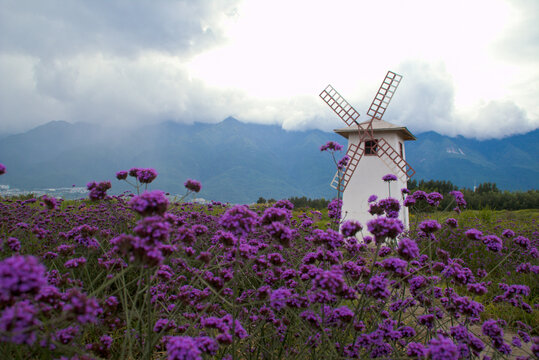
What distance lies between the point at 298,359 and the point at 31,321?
1.88 metres

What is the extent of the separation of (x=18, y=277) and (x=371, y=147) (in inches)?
555

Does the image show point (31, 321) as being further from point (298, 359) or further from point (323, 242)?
point (323, 242)

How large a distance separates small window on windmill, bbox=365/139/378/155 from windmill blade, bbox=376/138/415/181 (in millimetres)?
182

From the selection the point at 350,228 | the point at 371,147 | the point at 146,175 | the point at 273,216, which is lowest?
the point at 350,228

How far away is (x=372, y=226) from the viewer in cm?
224


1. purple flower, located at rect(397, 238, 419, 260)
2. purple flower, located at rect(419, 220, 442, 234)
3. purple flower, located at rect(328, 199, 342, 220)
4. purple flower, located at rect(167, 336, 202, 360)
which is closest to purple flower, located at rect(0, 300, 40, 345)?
purple flower, located at rect(167, 336, 202, 360)

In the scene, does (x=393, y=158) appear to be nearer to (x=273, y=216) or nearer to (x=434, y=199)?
(x=434, y=199)

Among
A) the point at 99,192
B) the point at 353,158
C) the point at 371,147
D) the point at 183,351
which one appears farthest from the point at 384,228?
the point at 371,147

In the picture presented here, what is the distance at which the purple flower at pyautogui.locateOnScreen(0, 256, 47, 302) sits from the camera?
4.00ft

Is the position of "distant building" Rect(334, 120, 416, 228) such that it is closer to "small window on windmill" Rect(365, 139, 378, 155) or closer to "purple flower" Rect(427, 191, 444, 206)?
"small window on windmill" Rect(365, 139, 378, 155)

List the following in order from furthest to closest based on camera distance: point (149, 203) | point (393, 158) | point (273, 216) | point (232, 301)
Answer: point (393, 158) < point (232, 301) < point (273, 216) < point (149, 203)

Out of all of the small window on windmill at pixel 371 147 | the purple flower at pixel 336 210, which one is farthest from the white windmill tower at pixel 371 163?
the purple flower at pixel 336 210

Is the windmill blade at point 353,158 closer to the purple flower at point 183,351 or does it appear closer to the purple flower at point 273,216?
the purple flower at point 273,216

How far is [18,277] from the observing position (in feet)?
4.07
